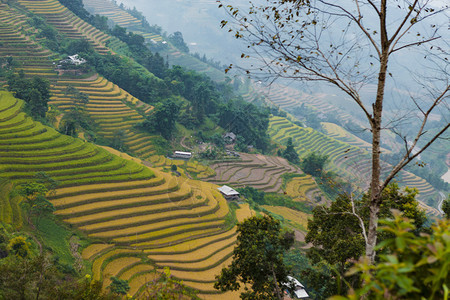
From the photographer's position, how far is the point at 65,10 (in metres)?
48.5

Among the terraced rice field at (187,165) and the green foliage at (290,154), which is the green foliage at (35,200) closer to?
the terraced rice field at (187,165)

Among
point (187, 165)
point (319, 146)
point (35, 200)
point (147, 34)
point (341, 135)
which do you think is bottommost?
point (187, 165)

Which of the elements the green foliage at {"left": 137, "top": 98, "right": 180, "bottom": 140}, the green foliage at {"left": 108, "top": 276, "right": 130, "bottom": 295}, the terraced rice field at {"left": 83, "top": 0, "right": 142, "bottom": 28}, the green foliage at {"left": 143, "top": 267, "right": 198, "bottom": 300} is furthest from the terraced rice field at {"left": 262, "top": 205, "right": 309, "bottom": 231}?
the terraced rice field at {"left": 83, "top": 0, "right": 142, "bottom": 28}

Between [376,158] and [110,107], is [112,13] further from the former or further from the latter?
[376,158]

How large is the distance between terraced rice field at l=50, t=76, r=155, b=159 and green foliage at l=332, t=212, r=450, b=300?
29.6 meters

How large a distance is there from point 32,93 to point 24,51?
16309 mm

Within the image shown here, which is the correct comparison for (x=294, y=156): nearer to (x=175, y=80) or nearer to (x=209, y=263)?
(x=175, y=80)

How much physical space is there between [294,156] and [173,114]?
19334 mm

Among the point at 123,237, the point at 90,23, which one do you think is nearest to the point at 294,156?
the point at 123,237

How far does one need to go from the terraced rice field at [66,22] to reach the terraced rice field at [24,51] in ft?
24.7

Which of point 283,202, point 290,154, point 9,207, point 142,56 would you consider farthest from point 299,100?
point 9,207

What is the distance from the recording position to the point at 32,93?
2228 centimetres

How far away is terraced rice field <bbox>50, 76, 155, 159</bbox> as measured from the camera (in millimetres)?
30152

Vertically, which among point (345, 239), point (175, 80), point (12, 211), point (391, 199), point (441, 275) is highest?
point (441, 275)
